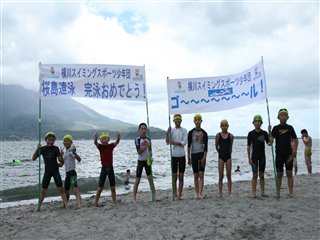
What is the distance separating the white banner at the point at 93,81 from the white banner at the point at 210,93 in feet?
3.59

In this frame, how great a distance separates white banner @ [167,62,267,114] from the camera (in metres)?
9.80

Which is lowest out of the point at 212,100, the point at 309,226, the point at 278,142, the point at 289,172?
the point at 309,226

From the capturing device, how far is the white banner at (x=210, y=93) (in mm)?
9802

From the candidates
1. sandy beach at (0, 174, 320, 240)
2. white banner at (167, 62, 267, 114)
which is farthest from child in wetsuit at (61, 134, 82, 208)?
white banner at (167, 62, 267, 114)

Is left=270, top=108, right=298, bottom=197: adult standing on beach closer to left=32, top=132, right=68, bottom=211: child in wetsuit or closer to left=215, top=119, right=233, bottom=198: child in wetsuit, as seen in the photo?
left=215, top=119, right=233, bottom=198: child in wetsuit

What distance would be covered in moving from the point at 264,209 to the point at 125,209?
3.56 meters

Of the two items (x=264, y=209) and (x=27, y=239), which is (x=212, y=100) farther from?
(x=27, y=239)

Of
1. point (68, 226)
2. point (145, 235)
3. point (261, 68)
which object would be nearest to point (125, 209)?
point (68, 226)

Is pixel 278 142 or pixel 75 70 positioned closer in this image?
pixel 278 142

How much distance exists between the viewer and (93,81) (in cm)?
974

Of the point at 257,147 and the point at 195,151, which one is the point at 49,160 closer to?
the point at 195,151

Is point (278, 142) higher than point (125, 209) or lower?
higher

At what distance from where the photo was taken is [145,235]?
5.94 meters

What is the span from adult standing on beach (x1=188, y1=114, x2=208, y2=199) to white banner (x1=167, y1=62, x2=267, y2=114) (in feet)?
3.23
